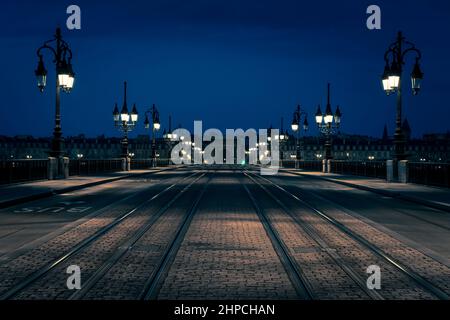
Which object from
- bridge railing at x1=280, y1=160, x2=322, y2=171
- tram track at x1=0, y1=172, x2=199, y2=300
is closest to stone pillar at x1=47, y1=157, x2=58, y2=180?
tram track at x1=0, y1=172, x2=199, y2=300

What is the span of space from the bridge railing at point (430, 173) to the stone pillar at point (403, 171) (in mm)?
158

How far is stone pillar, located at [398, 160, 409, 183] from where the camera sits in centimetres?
3108

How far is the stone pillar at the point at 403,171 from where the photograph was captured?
102 ft

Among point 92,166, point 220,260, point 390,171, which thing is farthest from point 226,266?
point 92,166

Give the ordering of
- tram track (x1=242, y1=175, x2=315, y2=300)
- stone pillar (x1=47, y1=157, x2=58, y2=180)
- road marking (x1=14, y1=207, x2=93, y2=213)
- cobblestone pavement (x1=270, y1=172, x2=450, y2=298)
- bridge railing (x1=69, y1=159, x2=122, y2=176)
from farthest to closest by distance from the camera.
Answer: bridge railing (x1=69, y1=159, x2=122, y2=176), stone pillar (x1=47, y1=157, x2=58, y2=180), road marking (x1=14, y1=207, x2=93, y2=213), cobblestone pavement (x1=270, y1=172, x2=450, y2=298), tram track (x1=242, y1=175, x2=315, y2=300)

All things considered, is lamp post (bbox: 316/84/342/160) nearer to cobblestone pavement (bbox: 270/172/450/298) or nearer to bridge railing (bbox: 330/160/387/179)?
bridge railing (bbox: 330/160/387/179)

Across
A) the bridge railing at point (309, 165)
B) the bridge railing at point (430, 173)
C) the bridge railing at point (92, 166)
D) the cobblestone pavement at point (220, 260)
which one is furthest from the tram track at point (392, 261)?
the bridge railing at point (309, 165)

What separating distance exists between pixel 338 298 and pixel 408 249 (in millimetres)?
4209

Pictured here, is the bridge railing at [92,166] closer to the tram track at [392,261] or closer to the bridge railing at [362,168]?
the bridge railing at [362,168]

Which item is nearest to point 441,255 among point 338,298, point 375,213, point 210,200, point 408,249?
point 408,249

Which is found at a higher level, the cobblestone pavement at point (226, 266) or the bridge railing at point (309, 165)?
the bridge railing at point (309, 165)

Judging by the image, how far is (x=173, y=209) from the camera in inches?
716

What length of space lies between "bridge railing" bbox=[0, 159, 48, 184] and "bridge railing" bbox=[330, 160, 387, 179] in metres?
18.7

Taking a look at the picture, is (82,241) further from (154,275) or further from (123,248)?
(154,275)
